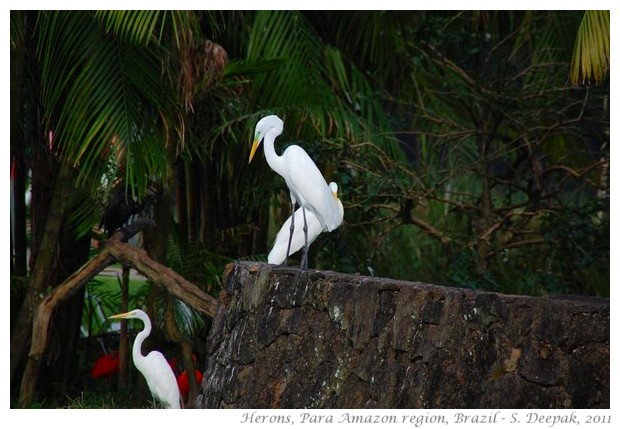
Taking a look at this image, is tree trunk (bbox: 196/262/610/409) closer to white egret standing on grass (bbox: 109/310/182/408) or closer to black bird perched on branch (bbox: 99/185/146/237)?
white egret standing on grass (bbox: 109/310/182/408)

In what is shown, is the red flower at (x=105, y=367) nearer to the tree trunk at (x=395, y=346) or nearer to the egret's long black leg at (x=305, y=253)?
the tree trunk at (x=395, y=346)

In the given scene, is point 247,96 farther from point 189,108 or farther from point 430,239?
point 430,239

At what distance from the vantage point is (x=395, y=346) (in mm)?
4488

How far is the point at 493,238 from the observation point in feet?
25.0

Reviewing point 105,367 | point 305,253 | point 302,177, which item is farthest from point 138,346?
point 302,177

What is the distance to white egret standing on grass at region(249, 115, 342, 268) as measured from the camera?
200 inches

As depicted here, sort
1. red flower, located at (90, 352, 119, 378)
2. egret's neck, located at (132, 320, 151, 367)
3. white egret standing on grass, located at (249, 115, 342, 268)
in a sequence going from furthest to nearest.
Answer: red flower, located at (90, 352, 119, 378) < egret's neck, located at (132, 320, 151, 367) < white egret standing on grass, located at (249, 115, 342, 268)

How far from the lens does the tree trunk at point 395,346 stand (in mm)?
4152

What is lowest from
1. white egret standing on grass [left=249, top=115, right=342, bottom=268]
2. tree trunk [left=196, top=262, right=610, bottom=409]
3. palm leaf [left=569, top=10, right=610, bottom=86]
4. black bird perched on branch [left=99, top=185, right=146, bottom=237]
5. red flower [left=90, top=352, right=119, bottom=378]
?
tree trunk [left=196, top=262, right=610, bottom=409]

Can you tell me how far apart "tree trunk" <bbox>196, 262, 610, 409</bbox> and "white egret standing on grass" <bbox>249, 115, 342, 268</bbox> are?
1.20 ft

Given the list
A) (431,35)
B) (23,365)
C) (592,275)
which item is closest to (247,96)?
(431,35)

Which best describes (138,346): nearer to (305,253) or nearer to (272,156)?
(305,253)

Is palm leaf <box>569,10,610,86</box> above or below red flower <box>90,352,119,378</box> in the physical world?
above

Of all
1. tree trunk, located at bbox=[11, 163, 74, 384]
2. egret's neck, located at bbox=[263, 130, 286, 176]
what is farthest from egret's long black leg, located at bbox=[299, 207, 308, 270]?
tree trunk, located at bbox=[11, 163, 74, 384]
